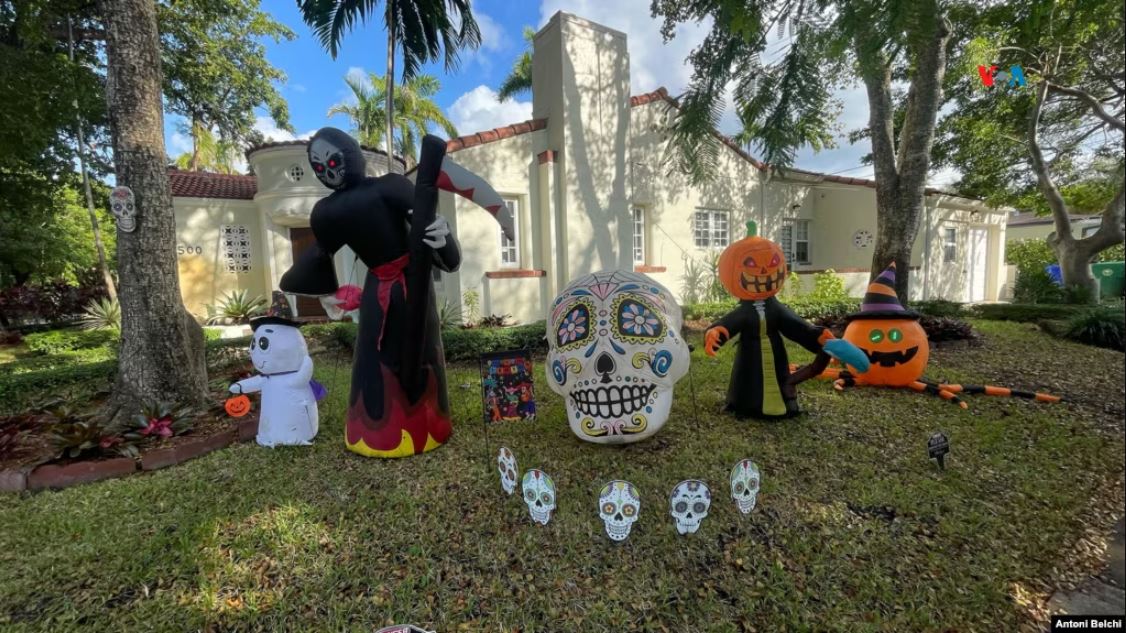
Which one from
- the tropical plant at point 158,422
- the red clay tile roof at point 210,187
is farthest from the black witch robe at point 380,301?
the red clay tile roof at point 210,187

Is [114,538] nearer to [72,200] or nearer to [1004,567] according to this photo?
[1004,567]

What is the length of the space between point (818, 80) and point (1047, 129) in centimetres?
1221

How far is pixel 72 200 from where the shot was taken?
14328 mm

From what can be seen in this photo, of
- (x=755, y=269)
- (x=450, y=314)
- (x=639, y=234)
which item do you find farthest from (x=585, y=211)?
(x=755, y=269)

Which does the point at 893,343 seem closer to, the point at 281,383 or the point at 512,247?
the point at 281,383

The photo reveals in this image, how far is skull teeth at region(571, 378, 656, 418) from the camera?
3.09 m

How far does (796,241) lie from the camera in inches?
553

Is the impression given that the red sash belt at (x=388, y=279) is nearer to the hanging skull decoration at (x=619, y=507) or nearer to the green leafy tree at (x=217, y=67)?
the hanging skull decoration at (x=619, y=507)

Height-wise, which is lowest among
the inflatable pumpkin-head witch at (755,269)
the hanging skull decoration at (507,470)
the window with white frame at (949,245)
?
the hanging skull decoration at (507,470)

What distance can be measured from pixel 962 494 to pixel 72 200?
71.4 ft

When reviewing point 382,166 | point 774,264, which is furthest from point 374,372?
point 382,166

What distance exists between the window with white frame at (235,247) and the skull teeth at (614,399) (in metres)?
12.9

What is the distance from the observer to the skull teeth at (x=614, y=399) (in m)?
3.09

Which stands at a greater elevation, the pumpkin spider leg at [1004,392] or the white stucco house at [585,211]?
the white stucco house at [585,211]
